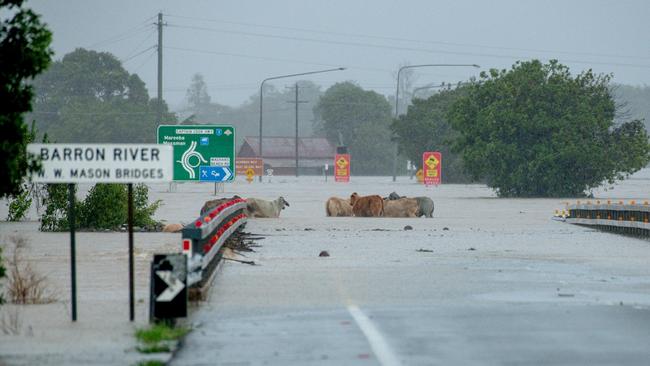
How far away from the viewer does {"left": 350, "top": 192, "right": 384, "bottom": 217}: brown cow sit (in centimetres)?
4506

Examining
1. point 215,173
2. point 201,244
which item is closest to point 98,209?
point 215,173

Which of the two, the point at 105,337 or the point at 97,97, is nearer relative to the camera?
the point at 105,337

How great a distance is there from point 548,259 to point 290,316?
10.0 m

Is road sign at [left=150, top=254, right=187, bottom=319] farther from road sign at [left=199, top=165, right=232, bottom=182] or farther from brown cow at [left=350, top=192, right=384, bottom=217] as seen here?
brown cow at [left=350, top=192, right=384, bottom=217]

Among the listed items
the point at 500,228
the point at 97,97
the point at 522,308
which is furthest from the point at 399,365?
the point at 97,97

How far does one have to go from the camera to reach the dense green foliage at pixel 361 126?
172 m

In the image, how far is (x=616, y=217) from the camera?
33.4 meters

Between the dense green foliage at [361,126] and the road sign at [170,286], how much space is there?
155595 mm

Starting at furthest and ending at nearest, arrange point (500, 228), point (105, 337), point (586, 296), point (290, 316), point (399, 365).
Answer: point (500, 228) < point (586, 296) < point (290, 316) < point (105, 337) < point (399, 365)

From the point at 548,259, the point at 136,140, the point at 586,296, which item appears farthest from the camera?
the point at 136,140

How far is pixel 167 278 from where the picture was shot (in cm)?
1357

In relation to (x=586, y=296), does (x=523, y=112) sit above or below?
above

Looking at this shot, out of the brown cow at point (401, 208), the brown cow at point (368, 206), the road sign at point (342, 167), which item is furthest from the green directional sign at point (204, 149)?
the road sign at point (342, 167)

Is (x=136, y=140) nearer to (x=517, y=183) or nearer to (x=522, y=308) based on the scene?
(x=517, y=183)
